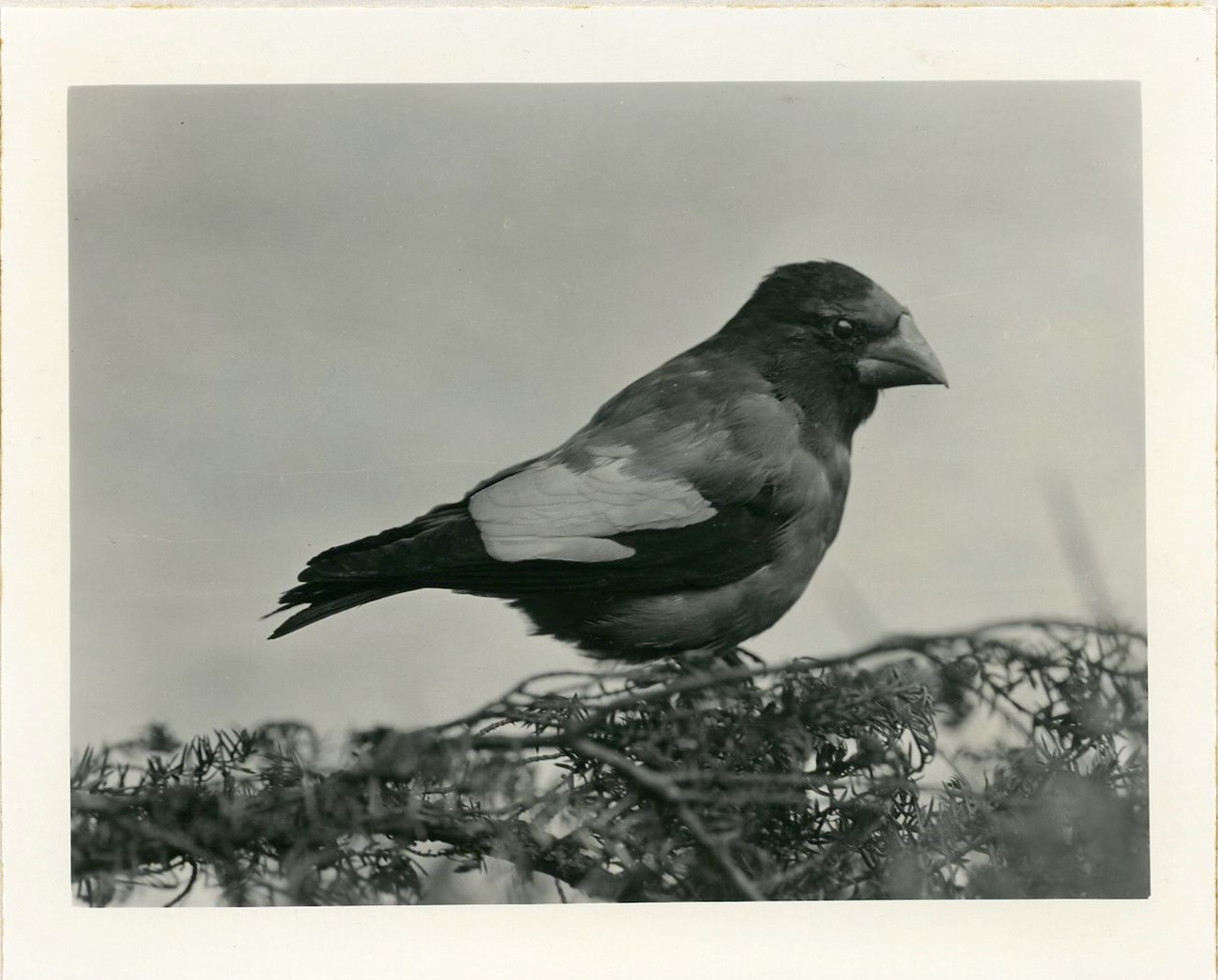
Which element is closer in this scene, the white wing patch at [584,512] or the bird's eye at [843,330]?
the white wing patch at [584,512]

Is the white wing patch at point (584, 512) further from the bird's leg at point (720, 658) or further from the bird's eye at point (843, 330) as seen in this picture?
the bird's eye at point (843, 330)

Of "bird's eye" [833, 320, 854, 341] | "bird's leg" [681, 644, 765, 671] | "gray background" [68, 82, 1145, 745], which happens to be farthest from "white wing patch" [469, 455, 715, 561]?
"bird's eye" [833, 320, 854, 341]

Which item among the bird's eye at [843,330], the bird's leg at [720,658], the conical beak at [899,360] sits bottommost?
the bird's leg at [720,658]

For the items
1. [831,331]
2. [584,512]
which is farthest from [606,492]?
[831,331]

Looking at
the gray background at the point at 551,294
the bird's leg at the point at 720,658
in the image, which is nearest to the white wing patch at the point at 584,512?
the gray background at the point at 551,294

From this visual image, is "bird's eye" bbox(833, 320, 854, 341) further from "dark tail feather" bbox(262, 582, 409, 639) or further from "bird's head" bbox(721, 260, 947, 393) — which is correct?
"dark tail feather" bbox(262, 582, 409, 639)

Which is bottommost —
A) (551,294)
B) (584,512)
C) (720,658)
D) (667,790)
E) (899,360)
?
(667,790)

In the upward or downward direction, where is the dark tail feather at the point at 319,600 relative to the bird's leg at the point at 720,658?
upward

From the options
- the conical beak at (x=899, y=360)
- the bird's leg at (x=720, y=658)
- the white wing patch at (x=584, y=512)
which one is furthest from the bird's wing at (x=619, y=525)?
the conical beak at (x=899, y=360)

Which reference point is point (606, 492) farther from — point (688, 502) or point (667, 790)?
point (667, 790)
